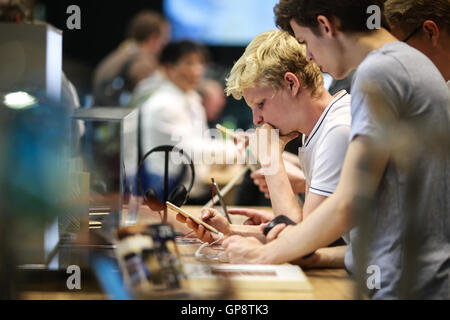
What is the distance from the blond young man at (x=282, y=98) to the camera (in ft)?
5.18

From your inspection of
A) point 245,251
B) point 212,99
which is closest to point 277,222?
point 245,251

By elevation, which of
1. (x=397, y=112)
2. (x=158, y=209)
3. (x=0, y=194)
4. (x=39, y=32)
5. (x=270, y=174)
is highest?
(x=39, y=32)

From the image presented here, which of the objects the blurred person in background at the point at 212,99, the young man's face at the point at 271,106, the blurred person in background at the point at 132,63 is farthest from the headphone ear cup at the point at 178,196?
the blurred person in background at the point at 212,99

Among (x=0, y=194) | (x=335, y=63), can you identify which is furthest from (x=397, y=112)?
(x=0, y=194)

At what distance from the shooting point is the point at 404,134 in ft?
3.39

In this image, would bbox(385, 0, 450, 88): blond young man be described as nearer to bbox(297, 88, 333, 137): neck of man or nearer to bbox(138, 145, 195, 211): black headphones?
bbox(297, 88, 333, 137): neck of man

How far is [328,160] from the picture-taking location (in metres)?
1.38

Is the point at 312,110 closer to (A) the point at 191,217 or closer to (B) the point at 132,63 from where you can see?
(A) the point at 191,217

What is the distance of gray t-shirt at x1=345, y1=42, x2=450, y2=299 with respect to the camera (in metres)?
1.07

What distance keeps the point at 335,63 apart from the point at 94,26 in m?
5.26

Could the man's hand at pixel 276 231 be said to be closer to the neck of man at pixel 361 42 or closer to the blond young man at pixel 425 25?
the neck of man at pixel 361 42

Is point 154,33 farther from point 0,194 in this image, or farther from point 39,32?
point 0,194

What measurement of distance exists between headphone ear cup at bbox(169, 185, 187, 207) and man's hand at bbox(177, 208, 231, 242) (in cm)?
10

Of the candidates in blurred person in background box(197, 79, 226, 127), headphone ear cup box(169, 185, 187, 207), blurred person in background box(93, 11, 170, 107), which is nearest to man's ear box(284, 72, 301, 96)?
headphone ear cup box(169, 185, 187, 207)
